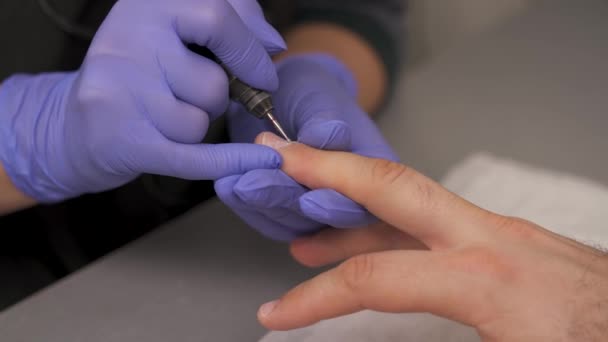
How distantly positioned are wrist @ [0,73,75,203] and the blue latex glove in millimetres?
245

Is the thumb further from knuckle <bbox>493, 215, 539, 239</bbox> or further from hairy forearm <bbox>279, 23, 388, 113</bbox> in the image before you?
hairy forearm <bbox>279, 23, 388, 113</bbox>

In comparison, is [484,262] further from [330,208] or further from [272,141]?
[272,141]

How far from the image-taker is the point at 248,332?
70 centimetres

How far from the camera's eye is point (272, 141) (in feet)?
2.23

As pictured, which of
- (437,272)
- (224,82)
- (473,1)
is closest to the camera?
(437,272)

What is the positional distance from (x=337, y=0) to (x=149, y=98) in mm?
784

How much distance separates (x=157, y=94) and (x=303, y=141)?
0.60 feet

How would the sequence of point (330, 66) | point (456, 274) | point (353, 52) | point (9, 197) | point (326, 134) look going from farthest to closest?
point (353, 52), point (330, 66), point (9, 197), point (326, 134), point (456, 274)

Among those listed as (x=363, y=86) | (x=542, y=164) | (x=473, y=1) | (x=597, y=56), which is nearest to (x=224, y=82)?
(x=363, y=86)

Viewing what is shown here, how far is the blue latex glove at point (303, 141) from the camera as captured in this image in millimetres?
619

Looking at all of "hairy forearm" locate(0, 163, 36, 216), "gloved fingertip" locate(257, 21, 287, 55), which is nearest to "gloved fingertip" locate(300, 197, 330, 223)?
"gloved fingertip" locate(257, 21, 287, 55)

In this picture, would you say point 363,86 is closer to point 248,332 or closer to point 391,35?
point 391,35

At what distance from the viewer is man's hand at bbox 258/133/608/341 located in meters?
0.53

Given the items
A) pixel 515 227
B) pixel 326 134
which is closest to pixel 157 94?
pixel 326 134
